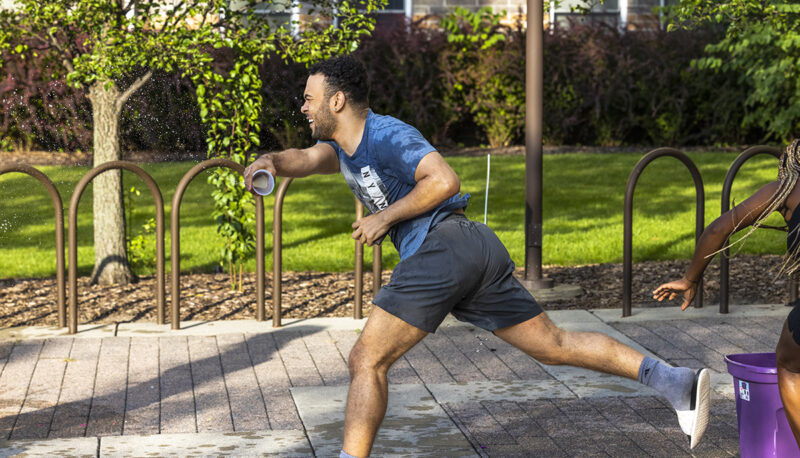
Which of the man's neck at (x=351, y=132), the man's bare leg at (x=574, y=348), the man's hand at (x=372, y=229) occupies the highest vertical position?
the man's neck at (x=351, y=132)

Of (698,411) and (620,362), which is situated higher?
(620,362)

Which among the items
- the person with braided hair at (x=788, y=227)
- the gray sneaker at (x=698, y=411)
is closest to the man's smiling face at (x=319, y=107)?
the person with braided hair at (x=788, y=227)

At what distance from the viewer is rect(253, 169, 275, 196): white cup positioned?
4.36m

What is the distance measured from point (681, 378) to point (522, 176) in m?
10.5

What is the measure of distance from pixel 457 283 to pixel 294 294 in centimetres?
428

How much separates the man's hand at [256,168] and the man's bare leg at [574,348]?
3.74ft

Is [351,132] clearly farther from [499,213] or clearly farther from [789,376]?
[499,213]

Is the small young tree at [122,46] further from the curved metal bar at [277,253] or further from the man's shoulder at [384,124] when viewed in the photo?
the man's shoulder at [384,124]

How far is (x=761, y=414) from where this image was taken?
161 inches

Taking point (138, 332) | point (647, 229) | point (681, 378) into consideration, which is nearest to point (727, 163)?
point (647, 229)

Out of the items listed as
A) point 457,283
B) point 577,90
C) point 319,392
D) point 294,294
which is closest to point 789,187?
point 457,283

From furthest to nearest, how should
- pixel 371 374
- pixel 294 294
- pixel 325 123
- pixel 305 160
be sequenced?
pixel 294 294, pixel 305 160, pixel 325 123, pixel 371 374

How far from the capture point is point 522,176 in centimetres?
1469

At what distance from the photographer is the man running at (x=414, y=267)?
13.3 ft
